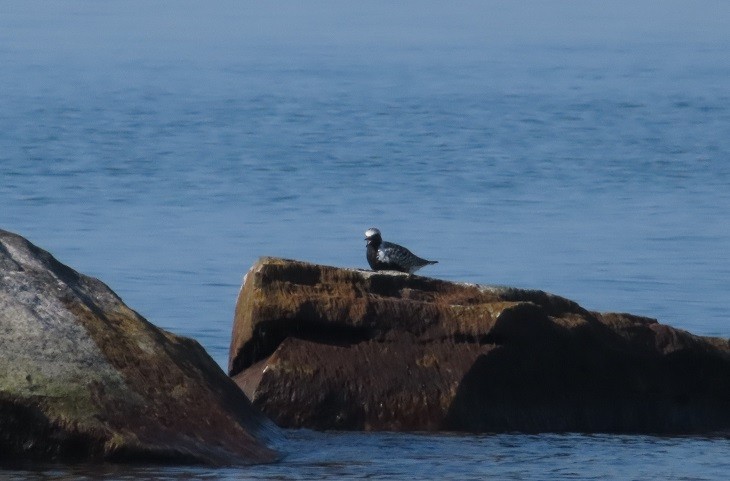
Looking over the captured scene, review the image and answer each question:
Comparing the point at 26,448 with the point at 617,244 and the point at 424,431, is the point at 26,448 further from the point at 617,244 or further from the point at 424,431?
the point at 617,244

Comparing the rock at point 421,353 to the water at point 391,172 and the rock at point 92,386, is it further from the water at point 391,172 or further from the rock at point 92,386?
the rock at point 92,386

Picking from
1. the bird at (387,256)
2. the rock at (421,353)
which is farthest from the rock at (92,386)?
the bird at (387,256)

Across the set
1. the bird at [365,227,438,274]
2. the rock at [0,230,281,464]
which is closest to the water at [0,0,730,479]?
the rock at [0,230,281,464]

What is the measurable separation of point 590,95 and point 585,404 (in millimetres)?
28570

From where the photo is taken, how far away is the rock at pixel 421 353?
859 cm

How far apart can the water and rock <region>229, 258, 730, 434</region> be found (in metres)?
0.23

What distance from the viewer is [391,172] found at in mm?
24781

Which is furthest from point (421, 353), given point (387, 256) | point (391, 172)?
point (391, 172)

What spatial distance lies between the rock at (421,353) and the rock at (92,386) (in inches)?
36.2

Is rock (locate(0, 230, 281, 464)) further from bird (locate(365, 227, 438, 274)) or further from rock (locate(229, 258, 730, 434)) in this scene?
bird (locate(365, 227, 438, 274))

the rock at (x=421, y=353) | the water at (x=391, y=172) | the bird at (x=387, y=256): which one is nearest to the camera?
the rock at (x=421, y=353)

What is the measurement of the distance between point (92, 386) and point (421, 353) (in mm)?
2195

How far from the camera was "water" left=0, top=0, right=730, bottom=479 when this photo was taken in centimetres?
1263

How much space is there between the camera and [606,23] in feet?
202
